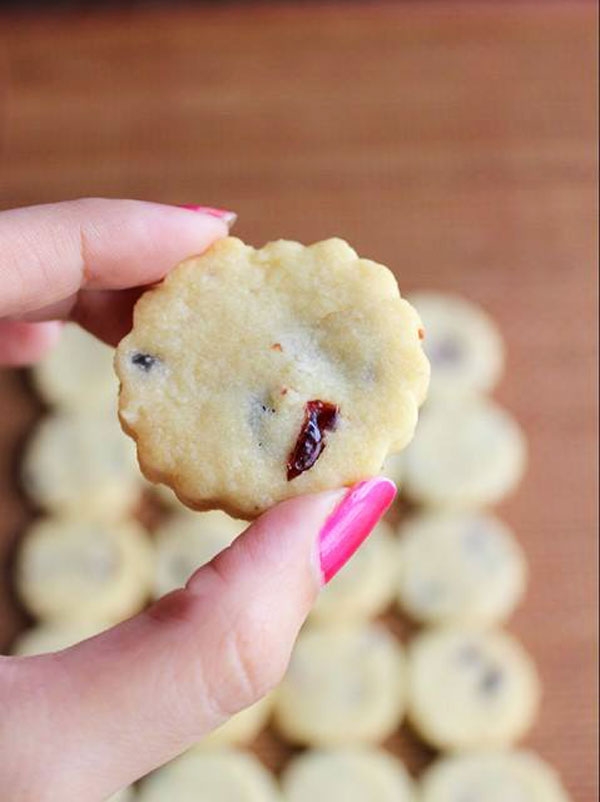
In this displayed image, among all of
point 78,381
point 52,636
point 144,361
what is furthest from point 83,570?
point 144,361

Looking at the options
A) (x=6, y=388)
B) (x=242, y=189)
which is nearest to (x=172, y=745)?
(x=6, y=388)

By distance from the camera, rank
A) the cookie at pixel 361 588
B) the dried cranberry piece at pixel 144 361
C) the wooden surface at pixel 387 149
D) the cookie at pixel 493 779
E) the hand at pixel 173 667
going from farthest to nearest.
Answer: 1. the wooden surface at pixel 387 149
2. the cookie at pixel 361 588
3. the cookie at pixel 493 779
4. the dried cranberry piece at pixel 144 361
5. the hand at pixel 173 667

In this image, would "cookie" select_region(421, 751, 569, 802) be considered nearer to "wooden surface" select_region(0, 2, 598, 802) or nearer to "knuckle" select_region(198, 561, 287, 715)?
"wooden surface" select_region(0, 2, 598, 802)

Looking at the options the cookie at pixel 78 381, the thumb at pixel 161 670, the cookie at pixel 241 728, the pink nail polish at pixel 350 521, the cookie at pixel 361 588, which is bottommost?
the cookie at pixel 241 728

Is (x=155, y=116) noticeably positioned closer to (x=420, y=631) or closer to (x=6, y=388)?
(x=6, y=388)

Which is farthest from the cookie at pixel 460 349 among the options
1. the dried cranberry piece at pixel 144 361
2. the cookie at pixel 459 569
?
the dried cranberry piece at pixel 144 361

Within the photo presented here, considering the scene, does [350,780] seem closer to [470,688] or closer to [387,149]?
[470,688]

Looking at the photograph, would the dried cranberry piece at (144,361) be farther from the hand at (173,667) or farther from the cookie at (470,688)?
the cookie at (470,688)
